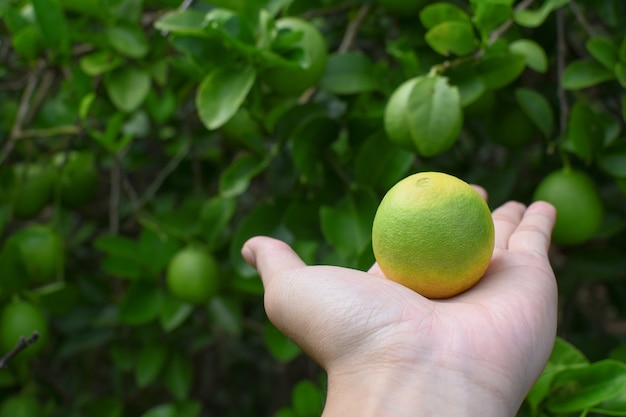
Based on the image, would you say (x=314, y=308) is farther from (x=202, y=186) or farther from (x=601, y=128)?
(x=202, y=186)

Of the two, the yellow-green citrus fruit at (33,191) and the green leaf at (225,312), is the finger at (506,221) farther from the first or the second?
the yellow-green citrus fruit at (33,191)

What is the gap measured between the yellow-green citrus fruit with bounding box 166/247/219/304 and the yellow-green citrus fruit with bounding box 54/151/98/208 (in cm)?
48

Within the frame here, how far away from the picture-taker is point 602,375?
1043mm

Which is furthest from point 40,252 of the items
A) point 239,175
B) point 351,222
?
point 351,222

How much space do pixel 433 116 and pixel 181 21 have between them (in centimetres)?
51

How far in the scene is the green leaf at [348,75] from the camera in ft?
4.37

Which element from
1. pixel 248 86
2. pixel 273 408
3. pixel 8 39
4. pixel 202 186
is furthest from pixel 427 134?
pixel 273 408

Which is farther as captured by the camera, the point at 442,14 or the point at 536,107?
the point at 536,107

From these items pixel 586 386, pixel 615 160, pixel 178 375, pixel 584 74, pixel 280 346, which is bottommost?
pixel 178 375

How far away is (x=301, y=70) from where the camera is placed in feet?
4.05

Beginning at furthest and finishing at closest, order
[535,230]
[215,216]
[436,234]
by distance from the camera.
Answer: [215,216]
[535,230]
[436,234]

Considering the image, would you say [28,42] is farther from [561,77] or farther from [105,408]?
[561,77]

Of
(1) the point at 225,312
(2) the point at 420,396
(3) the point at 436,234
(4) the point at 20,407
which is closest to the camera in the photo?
(2) the point at 420,396

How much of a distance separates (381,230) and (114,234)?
883 mm
